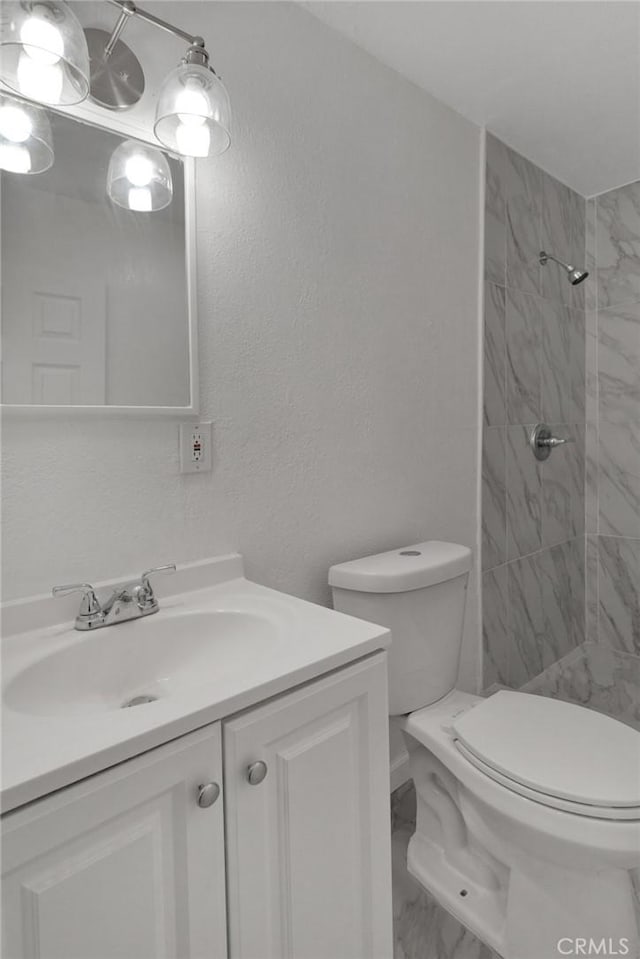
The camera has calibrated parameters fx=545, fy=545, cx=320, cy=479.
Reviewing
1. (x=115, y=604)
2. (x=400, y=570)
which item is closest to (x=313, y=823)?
(x=115, y=604)

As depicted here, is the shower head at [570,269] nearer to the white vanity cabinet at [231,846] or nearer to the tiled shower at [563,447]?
the tiled shower at [563,447]

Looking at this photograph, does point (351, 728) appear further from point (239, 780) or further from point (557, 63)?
point (557, 63)

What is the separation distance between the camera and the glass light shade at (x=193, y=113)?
39.0 inches

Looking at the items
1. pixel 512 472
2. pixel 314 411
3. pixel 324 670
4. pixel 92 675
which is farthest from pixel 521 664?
pixel 92 675

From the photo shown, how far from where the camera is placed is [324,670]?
85 cm

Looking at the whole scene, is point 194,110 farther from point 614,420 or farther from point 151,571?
point 614,420

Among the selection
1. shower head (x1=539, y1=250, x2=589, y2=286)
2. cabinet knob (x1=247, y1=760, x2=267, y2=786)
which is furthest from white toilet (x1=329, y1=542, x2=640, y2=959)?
shower head (x1=539, y1=250, x2=589, y2=286)

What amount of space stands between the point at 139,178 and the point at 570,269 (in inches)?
63.6

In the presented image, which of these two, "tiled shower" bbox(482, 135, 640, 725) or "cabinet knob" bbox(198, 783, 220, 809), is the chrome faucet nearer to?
"cabinet knob" bbox(198, 783, 220, 809)

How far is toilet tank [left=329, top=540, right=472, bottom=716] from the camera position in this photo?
133 centimetres

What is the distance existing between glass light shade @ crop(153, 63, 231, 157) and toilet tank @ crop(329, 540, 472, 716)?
0.97 meters

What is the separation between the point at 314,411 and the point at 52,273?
26.1 inches

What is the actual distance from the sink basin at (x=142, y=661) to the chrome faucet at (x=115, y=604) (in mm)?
20

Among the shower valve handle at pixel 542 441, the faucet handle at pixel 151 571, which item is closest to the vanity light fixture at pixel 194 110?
the faucet handle at pixel 151 571
